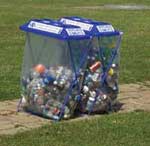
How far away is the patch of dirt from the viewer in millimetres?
7324

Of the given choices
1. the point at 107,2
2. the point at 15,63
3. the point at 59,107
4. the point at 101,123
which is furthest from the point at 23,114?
the point at 107,2

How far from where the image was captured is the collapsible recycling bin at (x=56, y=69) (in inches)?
298

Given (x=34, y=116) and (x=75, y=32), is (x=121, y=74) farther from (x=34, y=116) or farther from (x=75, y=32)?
(x=75, y=32)

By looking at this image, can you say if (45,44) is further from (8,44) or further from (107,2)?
(107,2)

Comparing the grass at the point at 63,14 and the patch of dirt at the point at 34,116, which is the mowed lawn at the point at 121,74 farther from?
the patch of dirt at the point at 34,116

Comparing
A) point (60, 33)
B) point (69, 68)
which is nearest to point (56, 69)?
point (69, 68)

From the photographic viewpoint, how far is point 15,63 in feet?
37.1

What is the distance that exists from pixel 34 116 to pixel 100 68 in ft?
3.01

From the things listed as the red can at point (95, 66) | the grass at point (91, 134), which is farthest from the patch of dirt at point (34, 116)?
the red can at point (95, 66)

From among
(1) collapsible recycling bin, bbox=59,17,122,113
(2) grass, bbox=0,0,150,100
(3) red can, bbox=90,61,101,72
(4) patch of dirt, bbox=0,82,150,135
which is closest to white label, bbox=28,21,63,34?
(1) collapsible recycling bin, bbox=59,17,122,113

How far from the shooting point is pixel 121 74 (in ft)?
34.8

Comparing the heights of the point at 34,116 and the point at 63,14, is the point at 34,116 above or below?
above

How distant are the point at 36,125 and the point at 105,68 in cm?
111

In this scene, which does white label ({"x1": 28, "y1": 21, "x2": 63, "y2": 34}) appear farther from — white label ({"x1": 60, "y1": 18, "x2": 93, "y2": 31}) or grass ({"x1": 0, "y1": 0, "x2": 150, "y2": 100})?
grass ({"x1": 0, "y1": 0, "x2": 150, "y2": 100})
